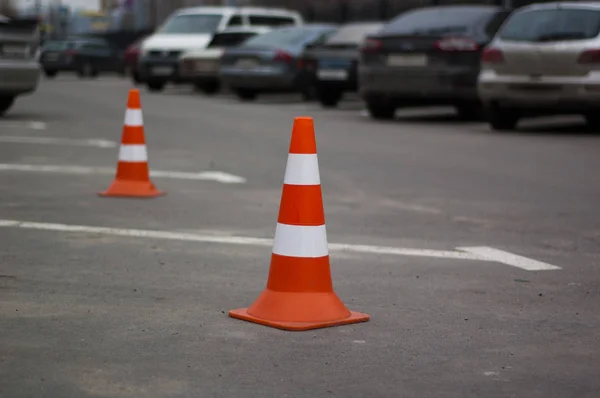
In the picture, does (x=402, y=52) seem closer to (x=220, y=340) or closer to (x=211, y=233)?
(x=211, y=233)

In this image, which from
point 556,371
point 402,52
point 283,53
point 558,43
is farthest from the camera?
point 283,53

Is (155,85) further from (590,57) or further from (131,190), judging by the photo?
(131,190)

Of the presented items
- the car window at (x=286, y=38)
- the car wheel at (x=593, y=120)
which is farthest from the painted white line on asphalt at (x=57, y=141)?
the car window at (x=286, y=38)

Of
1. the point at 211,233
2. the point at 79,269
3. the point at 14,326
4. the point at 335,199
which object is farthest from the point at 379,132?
the point at 14,326

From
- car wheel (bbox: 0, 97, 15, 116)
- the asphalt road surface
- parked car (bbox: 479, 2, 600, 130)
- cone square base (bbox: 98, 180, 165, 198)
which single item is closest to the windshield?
car wheel (bbox: 0, 97, 15, 116)

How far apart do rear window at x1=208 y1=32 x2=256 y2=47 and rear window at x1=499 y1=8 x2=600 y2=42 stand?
11.5 m

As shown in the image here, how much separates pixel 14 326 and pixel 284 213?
3.96 feet

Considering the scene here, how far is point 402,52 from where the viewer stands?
17.9 metres

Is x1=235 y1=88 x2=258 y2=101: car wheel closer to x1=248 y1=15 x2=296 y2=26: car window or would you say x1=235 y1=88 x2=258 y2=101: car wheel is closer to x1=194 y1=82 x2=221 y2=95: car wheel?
x1=194 y1=82 x2=221 y2=95: car wheel

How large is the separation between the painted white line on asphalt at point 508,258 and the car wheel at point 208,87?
68.3 ft

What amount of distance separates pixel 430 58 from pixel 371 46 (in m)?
1.06

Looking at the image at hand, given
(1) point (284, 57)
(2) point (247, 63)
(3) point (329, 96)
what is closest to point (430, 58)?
(3) point (329, 96)

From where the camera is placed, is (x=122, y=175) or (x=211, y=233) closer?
(x=211, y=233)

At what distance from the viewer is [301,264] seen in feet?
17.6
